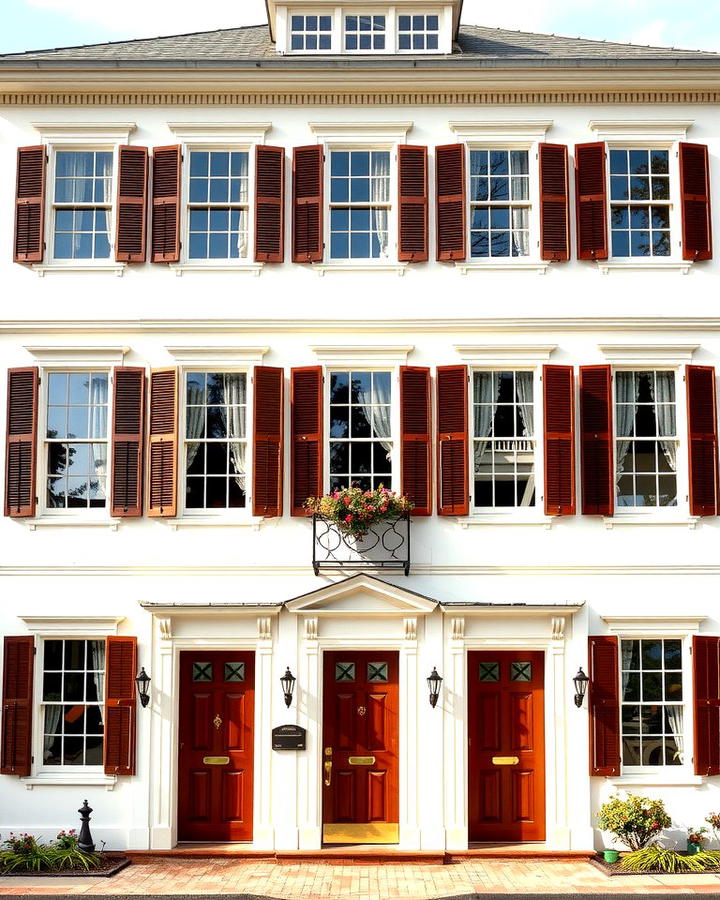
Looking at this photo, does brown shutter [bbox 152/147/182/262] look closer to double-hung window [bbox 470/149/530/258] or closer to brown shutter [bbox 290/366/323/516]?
brown shutter [bbox 290/366/323/516]

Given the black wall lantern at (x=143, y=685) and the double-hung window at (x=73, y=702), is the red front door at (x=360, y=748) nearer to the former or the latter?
A: the black wall lantern at (x=143, y=685)

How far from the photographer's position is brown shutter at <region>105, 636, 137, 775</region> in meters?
15.0

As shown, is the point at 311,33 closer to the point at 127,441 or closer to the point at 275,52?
the point at 275,52

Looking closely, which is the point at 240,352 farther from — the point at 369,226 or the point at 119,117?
the point at 119,117

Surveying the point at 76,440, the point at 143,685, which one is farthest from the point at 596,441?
the point at 76,440

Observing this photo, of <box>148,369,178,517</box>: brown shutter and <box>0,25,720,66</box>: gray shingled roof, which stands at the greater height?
<box>0,25,720,66</box>: gray shingled roof

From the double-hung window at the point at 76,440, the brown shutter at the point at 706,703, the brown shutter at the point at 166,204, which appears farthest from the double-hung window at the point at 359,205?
the brown shutter at the point at 706,703

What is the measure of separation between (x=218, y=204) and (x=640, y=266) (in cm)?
620

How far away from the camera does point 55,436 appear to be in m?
15.8

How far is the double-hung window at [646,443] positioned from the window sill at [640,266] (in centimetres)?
149

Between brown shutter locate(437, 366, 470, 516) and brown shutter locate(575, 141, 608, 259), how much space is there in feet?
8.47

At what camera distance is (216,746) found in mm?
15328

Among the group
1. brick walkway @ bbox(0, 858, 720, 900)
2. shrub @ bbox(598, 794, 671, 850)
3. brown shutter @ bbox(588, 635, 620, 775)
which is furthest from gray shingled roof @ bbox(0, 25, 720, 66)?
brick walkway @ bbox(0, 858, 720, 900)

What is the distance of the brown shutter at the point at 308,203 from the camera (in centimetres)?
1592
